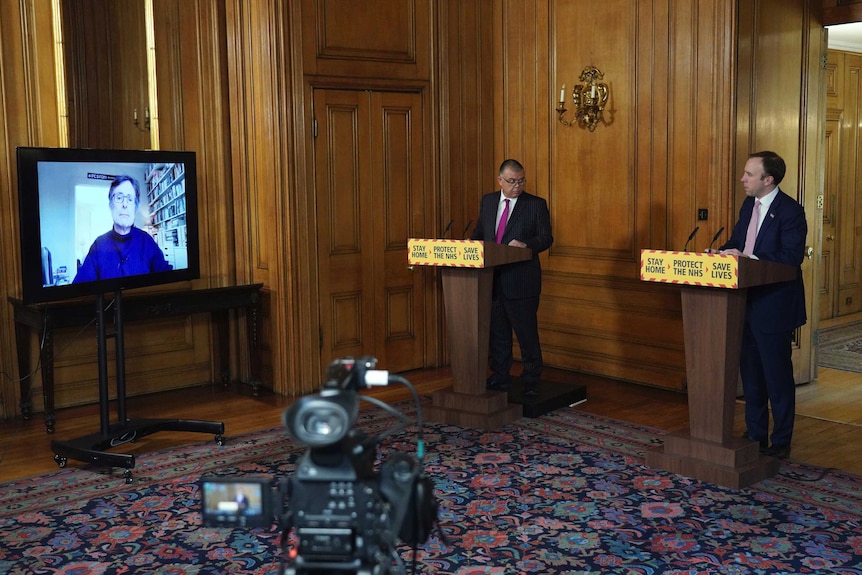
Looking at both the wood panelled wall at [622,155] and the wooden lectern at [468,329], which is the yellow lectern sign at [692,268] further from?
the wood panelled wall at [622,155]

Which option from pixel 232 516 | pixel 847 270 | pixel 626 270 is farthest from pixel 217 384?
pixel 847 270

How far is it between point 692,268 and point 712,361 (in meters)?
0.50

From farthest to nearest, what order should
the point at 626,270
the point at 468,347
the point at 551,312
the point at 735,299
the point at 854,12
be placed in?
the point at 551,312
the point at 626,270
the point at 854,12
the point at 468,347
the point at 735,299

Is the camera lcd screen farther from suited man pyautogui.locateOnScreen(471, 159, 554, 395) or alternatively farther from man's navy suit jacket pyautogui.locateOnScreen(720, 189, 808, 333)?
suited man pyautogui.locateOnScreen(471, 159, 554, 395)

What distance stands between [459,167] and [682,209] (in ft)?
5.99

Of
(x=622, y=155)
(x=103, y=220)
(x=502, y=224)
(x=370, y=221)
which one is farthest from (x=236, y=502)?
(x=622, y=155)

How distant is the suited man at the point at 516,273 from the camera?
5.66m

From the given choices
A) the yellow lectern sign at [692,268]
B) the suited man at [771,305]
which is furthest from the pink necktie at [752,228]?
the yellow lectern sign at [692,268]

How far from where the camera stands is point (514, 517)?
3930 mm

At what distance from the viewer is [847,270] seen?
9.47m

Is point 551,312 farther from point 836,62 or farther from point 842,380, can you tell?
point 836,62

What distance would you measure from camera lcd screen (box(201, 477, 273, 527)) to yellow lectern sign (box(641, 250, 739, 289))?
9.22ft

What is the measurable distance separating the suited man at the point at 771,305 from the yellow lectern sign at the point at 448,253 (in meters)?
1.36

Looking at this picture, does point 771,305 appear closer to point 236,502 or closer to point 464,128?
point 464,128
